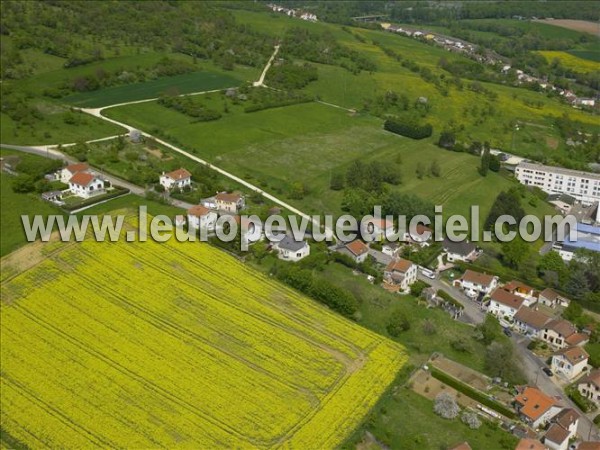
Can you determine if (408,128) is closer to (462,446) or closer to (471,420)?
(471,420)

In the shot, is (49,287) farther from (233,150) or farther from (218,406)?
Result: (233,150)

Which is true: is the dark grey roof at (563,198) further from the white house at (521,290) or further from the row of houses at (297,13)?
the row of houses at (297,13)

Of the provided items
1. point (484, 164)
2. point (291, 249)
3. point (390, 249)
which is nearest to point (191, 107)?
point (484, 164)

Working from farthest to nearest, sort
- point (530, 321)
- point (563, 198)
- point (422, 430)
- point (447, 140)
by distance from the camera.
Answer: point (447, 140) → point (563, 198) → point (530, 321) → point (422, 430)

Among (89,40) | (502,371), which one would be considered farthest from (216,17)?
(502,371)

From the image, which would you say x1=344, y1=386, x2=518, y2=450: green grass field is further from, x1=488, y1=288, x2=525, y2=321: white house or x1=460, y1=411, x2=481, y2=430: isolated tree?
x1=488, y1=288, x2=525, y2=321: white house

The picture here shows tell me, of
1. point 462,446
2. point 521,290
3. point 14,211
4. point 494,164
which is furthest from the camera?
point 494,164

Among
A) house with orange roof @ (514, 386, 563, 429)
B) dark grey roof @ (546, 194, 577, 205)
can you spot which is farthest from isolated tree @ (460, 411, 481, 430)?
dark grey roof @ (546, 194, 577, 205)

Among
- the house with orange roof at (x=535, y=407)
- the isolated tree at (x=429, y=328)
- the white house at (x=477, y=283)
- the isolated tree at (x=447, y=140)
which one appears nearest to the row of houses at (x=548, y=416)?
the house with orange roof at (x=535, y=407)
